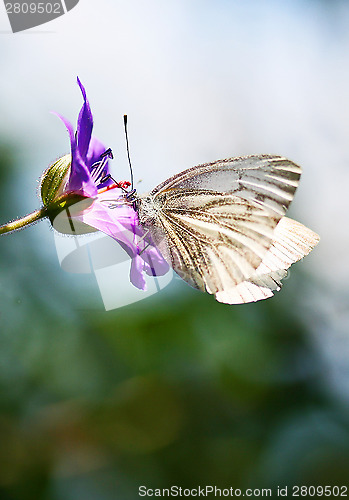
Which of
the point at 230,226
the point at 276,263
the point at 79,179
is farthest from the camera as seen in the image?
the point at 230,226

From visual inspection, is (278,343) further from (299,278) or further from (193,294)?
(193,294)

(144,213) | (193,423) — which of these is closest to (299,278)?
(193,423)

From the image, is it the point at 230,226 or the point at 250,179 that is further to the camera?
the point at 230,226

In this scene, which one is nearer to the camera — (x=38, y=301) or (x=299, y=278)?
(x=38, y=301)

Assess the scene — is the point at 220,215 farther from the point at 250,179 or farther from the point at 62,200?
the point at 62,200

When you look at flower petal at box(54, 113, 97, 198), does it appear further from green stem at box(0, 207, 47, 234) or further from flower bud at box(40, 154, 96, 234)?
green stem at box(0, 207, 47, 234)

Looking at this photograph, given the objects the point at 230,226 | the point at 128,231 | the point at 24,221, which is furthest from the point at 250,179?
the point at 24,221
